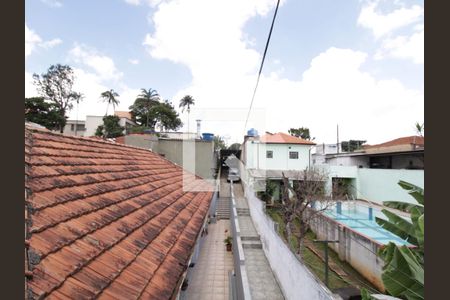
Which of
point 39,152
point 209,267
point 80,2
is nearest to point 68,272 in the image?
point 39,152

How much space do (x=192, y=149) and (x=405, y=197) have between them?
18008 mm

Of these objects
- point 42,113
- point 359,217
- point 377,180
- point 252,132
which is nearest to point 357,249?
point 359,217

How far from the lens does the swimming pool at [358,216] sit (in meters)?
19.8

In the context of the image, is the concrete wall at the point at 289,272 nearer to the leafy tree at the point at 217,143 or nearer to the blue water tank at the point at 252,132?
the leafy tree at the point at 217,143

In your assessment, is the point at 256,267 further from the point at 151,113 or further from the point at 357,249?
the point at 151,113

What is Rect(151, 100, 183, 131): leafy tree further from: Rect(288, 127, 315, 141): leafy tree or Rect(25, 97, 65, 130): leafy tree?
Rect(288, 127, 315, 141): leafy tree

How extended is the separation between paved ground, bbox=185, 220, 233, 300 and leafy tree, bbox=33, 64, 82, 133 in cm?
3742

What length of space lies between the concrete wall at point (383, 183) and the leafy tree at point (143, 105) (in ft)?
137

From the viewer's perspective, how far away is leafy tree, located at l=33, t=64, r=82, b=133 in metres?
38.4

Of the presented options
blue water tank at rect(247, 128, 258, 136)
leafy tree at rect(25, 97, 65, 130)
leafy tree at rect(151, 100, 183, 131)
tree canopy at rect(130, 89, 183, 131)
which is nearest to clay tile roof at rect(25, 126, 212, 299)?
blue water tank at rect(247, 128, 258, 136)

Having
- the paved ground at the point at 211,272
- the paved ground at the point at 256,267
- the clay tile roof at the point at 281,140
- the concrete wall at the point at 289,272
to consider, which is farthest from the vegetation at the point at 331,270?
the clay tile roof at the point at 281,140

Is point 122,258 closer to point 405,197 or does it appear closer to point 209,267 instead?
point 209,267

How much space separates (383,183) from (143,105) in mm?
46029

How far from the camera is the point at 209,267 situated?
9.48m
